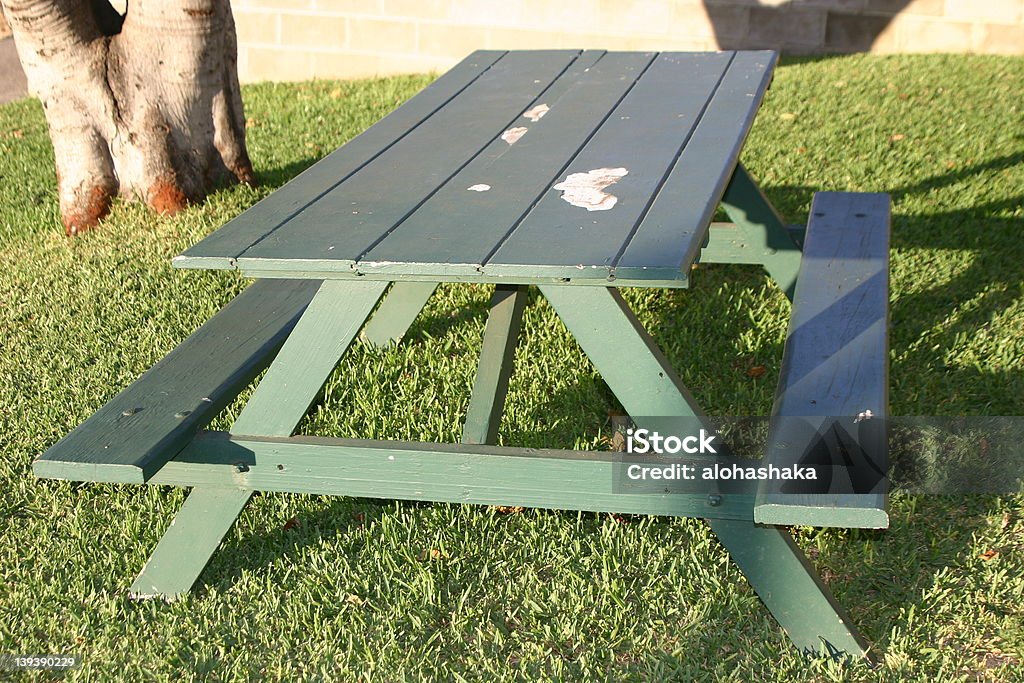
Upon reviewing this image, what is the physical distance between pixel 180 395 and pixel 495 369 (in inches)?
35.4

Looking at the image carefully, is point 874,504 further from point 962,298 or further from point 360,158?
point 962,298

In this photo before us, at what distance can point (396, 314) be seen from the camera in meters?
3.74

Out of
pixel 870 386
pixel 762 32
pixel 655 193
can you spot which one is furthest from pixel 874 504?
pixel 762 32

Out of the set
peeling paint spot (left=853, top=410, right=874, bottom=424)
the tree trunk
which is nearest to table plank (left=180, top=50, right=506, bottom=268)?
peeling paint spot (left=853, top=410, right=874, bottom=424)

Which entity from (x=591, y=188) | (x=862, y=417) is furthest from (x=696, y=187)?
(x=862, y=417)

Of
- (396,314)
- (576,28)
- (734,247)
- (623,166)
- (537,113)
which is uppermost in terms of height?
(623,166)

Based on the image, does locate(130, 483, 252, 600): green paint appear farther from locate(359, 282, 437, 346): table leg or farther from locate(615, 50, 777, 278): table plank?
locate(359, 282, 437, 346): table leg

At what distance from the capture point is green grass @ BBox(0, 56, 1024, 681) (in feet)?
8.02

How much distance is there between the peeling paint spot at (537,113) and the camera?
319cm

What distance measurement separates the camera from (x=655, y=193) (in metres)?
2.45

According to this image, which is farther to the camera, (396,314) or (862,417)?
(396,314)

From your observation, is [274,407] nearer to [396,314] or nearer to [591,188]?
[591,188]

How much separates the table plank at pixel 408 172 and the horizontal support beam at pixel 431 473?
0.47 metres

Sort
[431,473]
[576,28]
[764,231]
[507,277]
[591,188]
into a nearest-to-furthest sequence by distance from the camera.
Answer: [507,277], [431,473], [591,188], [764,231], [576,28]
